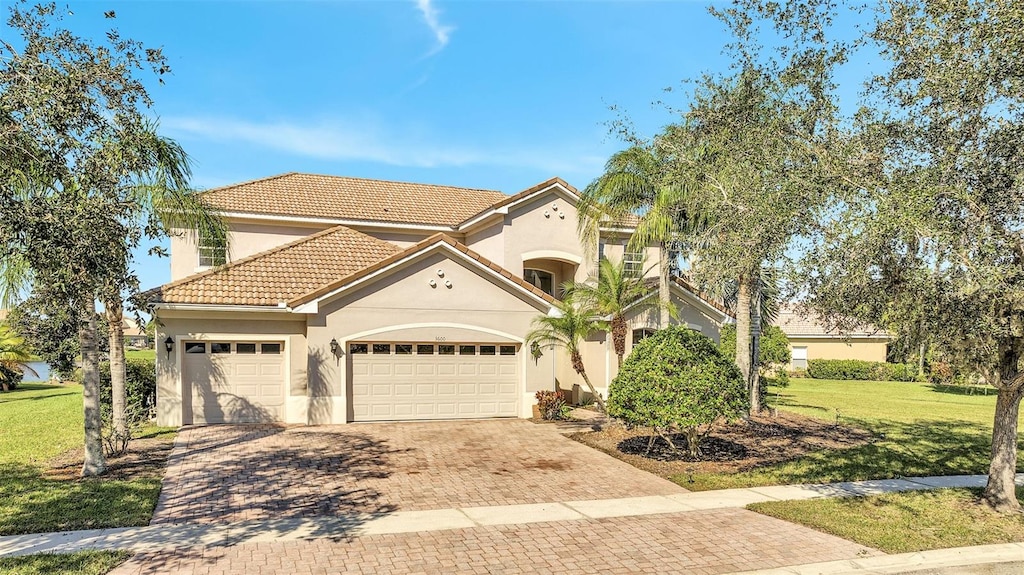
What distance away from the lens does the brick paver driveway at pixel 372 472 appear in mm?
10477

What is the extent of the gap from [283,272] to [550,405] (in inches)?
350

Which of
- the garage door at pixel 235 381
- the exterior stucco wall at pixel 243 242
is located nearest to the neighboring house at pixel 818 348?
the exterior stucco wall at pixel 243 242

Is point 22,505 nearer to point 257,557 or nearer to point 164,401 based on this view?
point 257,557

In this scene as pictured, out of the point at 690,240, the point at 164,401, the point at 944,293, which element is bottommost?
the point at 164,401

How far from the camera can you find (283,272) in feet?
64.0

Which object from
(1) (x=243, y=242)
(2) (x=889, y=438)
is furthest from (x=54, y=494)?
(2) (x=889, y=438)

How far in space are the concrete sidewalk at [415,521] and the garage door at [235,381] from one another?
908 cm

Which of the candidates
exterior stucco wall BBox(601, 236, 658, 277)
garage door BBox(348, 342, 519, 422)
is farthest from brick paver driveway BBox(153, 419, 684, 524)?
exterior stucco wall BBox(601, 236, 658, 277)

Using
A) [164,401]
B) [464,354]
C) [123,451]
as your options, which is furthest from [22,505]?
[464,354]

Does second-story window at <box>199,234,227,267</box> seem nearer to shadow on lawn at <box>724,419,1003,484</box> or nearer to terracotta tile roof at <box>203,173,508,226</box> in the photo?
terracotta tile roof at <box>203,173,508,226</box>

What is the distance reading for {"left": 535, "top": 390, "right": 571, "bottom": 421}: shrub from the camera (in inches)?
762

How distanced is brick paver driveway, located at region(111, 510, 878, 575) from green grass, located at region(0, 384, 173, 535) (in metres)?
2.04

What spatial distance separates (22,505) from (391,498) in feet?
18.3

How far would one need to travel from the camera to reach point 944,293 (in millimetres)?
8766
